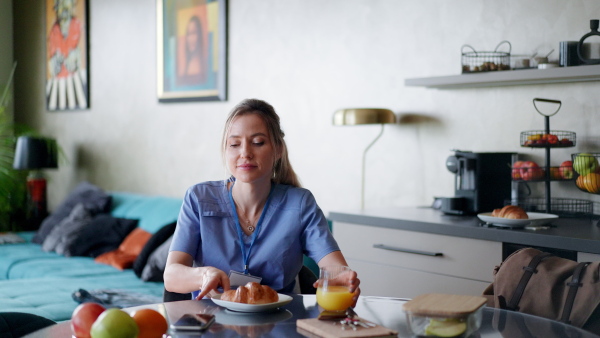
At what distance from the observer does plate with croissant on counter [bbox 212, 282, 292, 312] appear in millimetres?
1579

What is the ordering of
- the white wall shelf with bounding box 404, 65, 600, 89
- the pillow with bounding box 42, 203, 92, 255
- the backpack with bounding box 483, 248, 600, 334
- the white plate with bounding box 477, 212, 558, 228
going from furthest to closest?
the pillow with bounding box 42, 203, 92, 255, the white wall shelf with bounding box 404, 65, 600, 89, the white plate with bounding box 477, 212, 558, 228, the backpack with bounding box 483, 248, 600, 334

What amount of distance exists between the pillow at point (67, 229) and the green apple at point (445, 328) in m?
3.65

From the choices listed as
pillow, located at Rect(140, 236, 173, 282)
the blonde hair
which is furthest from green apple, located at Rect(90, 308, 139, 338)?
pillow, located at Rect(140, 236, 173, 282)

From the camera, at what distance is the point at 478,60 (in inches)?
122

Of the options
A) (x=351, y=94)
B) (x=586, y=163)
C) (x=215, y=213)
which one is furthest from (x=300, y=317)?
(x=351, y=94)

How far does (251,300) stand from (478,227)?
1204mm

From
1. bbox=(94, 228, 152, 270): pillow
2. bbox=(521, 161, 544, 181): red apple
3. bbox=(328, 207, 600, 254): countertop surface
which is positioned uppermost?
bbox=(521, 161, 544, 181): red apple

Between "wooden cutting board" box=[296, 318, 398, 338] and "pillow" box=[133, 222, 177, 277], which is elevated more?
"wooden cutting board" box=[296, 318, 398, 338]

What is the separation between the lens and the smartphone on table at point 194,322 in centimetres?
144

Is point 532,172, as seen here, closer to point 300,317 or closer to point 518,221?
point 518,221

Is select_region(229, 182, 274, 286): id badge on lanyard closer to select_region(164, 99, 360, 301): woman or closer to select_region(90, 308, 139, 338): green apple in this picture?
select_region(164, 99, 360, 301): woman

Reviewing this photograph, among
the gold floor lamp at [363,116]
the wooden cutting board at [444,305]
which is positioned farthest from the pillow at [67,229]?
the wooden cutting board at [444,305]

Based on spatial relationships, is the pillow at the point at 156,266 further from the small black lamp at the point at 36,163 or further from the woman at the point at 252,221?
the small black lamp at the point at 36,163

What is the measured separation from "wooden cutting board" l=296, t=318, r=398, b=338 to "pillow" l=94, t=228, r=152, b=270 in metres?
2.88
